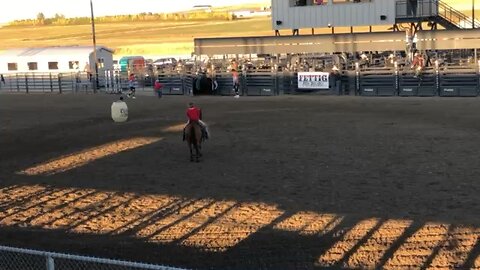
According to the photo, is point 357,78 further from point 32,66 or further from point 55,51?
point 32,66

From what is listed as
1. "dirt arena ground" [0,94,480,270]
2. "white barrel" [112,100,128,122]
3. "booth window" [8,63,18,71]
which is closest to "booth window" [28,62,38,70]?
"booth window" [8,63,18,71]

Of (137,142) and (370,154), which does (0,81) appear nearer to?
(137,142)

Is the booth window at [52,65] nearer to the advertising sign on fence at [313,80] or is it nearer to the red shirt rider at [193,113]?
the advertising sign on fence at [313,80]

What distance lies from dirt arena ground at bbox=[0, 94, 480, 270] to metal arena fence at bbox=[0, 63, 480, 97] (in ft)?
24.8

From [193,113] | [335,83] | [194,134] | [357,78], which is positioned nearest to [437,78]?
[357,78]

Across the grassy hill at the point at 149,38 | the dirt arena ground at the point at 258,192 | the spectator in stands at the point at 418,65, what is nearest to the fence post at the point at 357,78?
the spectator in stands at the point at 418,65

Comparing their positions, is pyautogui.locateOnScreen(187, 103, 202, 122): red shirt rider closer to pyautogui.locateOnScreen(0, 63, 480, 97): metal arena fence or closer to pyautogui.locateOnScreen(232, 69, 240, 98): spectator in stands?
pyautogui.locateOnScreen(0, 63, 480, 97): metal arena fence

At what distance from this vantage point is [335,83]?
35000mm

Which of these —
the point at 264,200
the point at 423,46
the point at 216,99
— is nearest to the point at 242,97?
the point at 216,99

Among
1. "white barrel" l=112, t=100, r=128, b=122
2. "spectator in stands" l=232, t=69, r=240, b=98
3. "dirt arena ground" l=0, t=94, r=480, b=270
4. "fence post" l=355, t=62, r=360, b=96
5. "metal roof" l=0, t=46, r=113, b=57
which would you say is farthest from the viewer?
"metal roof" l=0, t=46, r=113, b=57

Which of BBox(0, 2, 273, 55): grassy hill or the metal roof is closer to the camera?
the metal roof

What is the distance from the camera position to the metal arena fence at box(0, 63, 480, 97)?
104 feet

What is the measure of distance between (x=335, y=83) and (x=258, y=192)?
23067mm

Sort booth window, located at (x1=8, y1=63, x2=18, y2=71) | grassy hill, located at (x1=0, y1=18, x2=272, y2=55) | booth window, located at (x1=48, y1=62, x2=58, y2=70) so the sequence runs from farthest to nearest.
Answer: grassy hill, located at (x1=0, y1=18, x2=272, y2=55)
booth window, located at (x1=8, y1=63, x2=18, y2=71)
booth window, located at (x1=48, y1=62, x2=58, y2=70)
